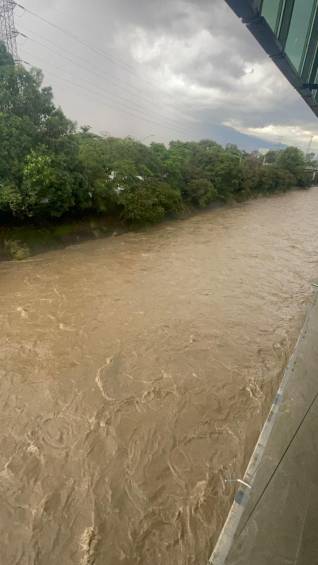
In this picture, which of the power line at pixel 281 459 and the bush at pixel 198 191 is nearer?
the power line at pixel 281 459

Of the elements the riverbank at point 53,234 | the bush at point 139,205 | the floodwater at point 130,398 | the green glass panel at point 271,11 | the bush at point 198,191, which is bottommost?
the floodwater at point 130,398

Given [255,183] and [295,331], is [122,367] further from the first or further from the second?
[255,183]

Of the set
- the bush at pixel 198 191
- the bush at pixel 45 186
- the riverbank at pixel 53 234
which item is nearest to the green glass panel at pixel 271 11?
the bush at pixel 45 186

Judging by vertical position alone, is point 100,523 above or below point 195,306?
below

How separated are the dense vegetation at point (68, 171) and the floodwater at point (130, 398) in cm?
274

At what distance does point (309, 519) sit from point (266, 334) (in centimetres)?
515

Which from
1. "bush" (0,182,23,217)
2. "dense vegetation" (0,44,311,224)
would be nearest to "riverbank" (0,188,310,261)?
"dense vegetation" (0,44,311,224)

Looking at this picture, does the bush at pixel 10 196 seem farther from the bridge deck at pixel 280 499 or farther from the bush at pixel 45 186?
the bridge deck at pixel 280 499

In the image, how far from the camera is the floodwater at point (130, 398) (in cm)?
373

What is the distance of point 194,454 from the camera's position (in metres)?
4.62

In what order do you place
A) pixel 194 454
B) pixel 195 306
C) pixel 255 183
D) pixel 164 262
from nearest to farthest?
pixel 194 454
pixel 195 306
pixel 164 262
pixel 255 183

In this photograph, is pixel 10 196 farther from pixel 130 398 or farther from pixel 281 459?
pixel 281 459

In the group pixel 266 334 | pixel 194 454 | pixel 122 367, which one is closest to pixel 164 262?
pixel 266 334

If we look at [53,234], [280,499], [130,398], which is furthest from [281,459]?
[53,234]
